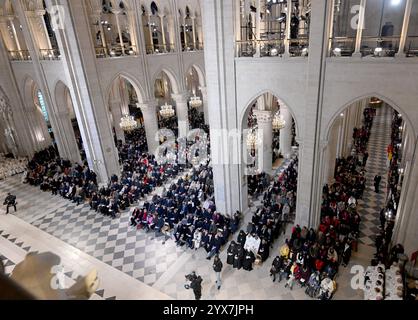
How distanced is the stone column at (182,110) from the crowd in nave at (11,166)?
11842mm

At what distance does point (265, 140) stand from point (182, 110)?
8.39 m

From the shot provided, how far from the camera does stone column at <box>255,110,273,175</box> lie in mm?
16500

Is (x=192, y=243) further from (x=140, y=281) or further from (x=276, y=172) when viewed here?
(x=276, y=172)

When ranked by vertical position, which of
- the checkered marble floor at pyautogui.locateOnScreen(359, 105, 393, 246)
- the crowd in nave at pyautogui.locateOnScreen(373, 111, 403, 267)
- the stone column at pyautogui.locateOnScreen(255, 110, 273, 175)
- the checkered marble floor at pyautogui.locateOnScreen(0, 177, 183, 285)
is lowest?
the checkered marble floor at pyautogui.locateOnScreen(0, 177, 183, 285)

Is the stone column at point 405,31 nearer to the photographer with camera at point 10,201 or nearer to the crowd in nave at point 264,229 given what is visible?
the crowd in nave at point 264,229

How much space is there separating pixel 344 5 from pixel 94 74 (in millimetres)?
14777

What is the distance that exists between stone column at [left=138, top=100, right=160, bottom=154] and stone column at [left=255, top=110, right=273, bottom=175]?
291 inches

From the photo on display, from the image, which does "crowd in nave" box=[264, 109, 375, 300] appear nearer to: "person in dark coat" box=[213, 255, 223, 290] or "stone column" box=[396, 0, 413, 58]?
"person in dark coat" box=[213, 255, 223, 290]

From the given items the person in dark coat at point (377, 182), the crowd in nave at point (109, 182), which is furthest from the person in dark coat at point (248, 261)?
the person in dark coat at point (377, 182)

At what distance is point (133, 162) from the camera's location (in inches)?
752

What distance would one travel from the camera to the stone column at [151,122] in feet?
64.3

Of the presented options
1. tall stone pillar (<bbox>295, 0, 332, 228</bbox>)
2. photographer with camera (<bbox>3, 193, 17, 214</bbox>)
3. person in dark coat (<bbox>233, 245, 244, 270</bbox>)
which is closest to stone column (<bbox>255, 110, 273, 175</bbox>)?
tall stone pillar (<bbox>295, 0, 332, 228</bbox>)

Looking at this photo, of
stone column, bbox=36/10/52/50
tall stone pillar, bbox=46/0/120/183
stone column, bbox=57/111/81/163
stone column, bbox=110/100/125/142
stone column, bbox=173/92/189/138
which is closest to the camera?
tall stone pillar, bbox=46/0/120/183

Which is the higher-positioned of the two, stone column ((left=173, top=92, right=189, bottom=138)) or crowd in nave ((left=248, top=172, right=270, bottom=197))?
stone column ((left=173, top=92, right=189, bottom=138))
